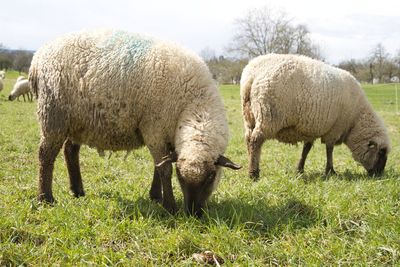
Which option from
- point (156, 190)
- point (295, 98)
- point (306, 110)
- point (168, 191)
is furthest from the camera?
point (306, 110)

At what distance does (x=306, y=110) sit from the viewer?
Answer: 22.3 ft

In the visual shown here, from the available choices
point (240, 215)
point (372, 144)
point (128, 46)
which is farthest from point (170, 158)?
point (372, 144)

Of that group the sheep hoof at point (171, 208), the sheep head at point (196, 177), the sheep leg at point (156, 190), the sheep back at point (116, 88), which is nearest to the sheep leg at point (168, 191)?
the sheep hoof at point (171, 208)

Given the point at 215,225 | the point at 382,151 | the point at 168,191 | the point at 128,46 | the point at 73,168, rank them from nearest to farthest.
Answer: the point at 215,225, the point at 168,191, the point at 128,46, the point at 73,168, the point at 382,151

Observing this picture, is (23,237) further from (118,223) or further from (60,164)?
(60,164)

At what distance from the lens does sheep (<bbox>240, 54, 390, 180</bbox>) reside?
6492mm

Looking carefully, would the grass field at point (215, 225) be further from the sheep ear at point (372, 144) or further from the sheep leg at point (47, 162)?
the sheep ear at point (372, 144)

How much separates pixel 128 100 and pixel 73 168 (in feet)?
4.64

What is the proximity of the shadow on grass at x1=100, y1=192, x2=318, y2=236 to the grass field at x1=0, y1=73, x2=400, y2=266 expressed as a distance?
0.04 feet

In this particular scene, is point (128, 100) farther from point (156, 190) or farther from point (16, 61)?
point (16, 61)

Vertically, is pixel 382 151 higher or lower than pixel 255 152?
lower

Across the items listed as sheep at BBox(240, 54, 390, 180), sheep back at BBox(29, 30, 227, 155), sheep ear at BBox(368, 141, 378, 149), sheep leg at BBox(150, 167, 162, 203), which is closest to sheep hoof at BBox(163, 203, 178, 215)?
sheep leg at BBox(150, 167, 162, 203)

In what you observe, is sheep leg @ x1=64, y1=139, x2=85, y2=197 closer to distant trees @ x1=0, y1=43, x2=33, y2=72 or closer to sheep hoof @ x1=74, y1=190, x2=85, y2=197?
sheep hoof @ x1=74, y1=190, x2=85, y2=197

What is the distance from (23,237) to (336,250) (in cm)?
266
